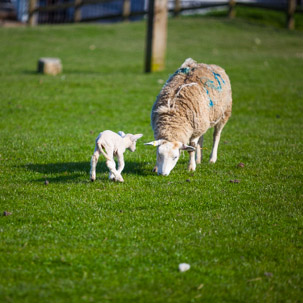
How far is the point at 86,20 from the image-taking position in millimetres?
31156

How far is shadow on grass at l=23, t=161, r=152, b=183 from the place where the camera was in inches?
281

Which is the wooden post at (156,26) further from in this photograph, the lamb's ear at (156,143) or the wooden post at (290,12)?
the wooden post at (290,12)

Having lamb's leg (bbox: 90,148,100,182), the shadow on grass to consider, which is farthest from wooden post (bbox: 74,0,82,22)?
lamb's leg (bbox: 90,148,100,182)

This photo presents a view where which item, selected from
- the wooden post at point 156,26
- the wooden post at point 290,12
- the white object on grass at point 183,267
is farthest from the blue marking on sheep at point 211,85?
the wooden post at point 290,12

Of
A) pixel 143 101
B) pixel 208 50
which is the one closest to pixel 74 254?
pixel 143 101

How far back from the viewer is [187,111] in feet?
25.0

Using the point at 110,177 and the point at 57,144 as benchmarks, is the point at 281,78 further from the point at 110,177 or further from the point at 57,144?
the point at 110,177

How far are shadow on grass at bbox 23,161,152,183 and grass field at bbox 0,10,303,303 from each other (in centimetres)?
3

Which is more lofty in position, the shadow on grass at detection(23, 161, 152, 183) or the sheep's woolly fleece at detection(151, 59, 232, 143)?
the sheep's woolly fleece at detection(151, 59, 232, 143)

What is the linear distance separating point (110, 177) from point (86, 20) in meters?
26.2

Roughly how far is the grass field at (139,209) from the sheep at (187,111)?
1.41 feet

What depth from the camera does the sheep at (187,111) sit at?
7.08 meters

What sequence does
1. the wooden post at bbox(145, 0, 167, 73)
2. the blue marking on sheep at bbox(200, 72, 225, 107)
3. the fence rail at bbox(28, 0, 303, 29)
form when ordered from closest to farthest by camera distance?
the blue marking on sheep at bbox(200, 72, 225, 107) < the wooden post at bbox(145, 0, 167, 73) < the fence rail at bbox(28, 0, 303, 29)

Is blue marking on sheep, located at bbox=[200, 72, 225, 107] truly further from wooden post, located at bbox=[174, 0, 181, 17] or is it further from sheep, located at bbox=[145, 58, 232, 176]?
wooden post, located at bbox=[174, 0, 181, 17]
